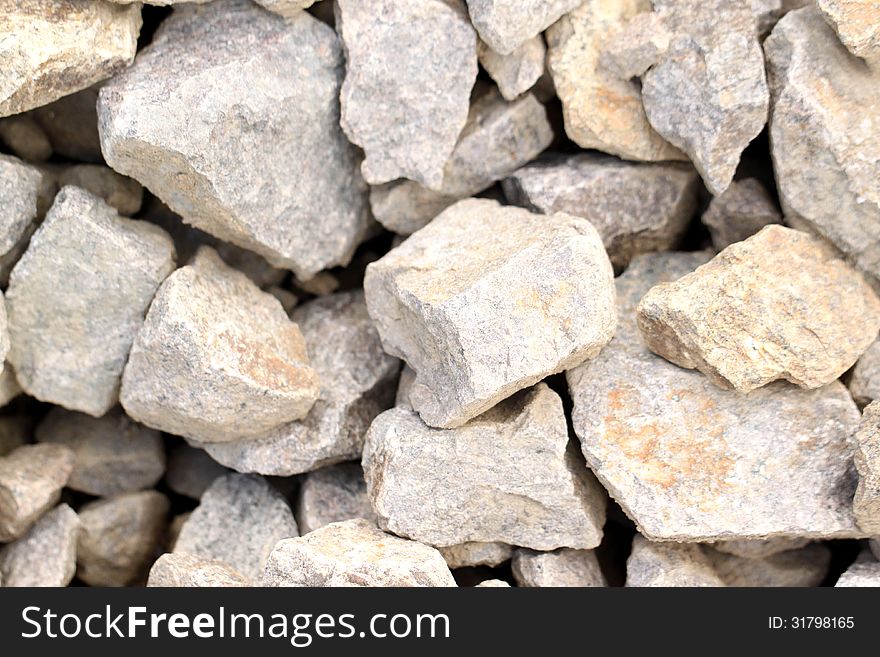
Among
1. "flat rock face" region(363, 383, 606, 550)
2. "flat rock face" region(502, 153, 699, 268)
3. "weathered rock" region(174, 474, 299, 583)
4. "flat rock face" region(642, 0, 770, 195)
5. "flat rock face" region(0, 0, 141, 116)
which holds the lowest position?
"weathered rock" region(174, 474, 299, 583)

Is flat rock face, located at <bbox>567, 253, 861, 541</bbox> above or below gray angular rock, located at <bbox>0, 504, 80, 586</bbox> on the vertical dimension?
above

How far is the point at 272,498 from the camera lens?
7.81 feet

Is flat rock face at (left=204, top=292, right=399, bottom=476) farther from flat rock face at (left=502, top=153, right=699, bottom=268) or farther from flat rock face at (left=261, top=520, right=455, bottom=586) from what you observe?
flat rock face at (left=502, top=153, right=699, bottom=268)

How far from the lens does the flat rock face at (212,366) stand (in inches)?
80.7

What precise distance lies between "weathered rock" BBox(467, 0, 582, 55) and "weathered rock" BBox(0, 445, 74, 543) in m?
1.39

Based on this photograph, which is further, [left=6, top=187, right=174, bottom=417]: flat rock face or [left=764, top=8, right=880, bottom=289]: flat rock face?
[left=6, top=187, right=174, bottom=417]: flat rock face

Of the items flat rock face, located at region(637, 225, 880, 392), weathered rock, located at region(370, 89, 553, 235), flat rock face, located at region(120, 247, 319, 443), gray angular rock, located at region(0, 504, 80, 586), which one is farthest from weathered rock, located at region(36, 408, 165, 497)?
flat rock face, located at region(637, 225, 880, 392)

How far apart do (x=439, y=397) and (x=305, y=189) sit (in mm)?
575

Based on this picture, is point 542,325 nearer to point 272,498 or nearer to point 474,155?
point 474,155

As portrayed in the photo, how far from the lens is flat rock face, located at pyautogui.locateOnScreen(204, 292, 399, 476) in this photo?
2.24 metres

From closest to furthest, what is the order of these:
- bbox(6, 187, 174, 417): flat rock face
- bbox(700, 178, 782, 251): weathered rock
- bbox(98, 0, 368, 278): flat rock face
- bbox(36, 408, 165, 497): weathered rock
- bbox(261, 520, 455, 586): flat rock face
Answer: bbox(261, 520, 455, 586): flat rock face, bbox(98, 0, 368, 278): flat rock face, bbox(6, 187, 174, 417): flat rock face, bbox(700, 178, 782, 251): weathered rock, bbox(36, 408, 165, 497): weathered rock

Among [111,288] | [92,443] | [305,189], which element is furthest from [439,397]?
[92,443]

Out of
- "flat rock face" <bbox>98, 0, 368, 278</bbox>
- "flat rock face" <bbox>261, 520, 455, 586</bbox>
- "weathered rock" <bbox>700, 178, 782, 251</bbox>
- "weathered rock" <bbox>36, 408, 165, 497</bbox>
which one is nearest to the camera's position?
"flat rock face" <bbox>261, 520, 455, 586</bbox>
